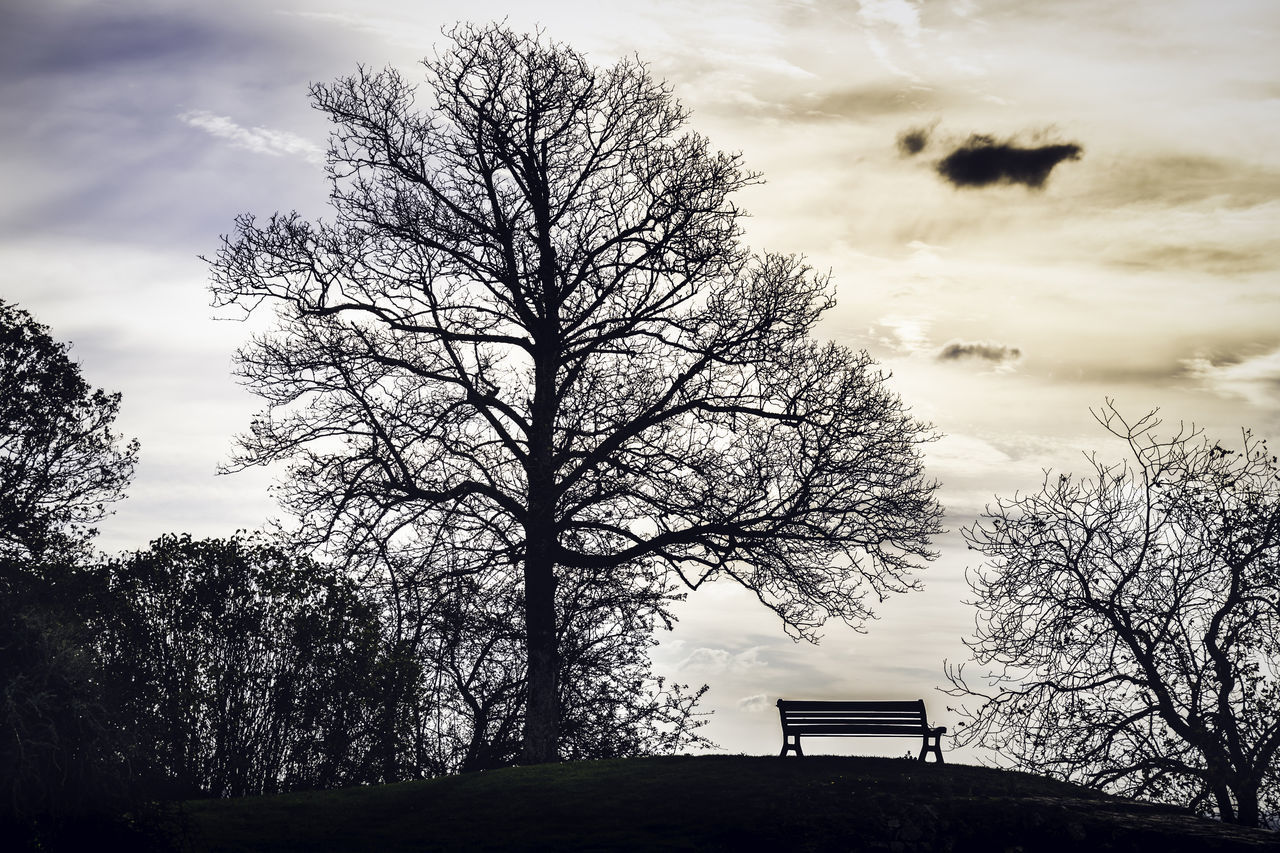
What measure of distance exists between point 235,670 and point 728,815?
385 inches

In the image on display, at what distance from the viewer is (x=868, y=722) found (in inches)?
625

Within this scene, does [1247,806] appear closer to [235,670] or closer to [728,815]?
[728,815]

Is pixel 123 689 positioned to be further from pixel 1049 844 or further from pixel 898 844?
pixel 1049 844

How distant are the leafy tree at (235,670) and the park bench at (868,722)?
339 inches

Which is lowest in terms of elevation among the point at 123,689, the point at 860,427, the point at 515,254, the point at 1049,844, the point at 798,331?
the point at 1049,844

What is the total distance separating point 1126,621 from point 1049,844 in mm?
3815

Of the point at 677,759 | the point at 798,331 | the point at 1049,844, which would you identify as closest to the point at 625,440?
the point at 798,331

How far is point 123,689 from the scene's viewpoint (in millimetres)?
17875

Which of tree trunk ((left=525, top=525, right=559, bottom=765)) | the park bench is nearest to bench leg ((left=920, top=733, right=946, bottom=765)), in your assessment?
the park bench

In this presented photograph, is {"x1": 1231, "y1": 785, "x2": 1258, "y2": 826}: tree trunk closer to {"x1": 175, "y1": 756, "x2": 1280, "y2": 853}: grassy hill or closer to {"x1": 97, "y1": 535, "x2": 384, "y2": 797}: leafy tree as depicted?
{"x1": 175, "y1": 756, "x2": 1280, "y2": 853}: grassy hill

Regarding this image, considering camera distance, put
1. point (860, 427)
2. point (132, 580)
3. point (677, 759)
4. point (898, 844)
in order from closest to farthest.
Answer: point (898, 844)
point (677, 759)
point (132, 580)
point (860, 427)

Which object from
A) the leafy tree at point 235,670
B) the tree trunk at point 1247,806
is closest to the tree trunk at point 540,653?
the leafy tree at point 235,670

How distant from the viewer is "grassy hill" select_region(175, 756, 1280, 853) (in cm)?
1309

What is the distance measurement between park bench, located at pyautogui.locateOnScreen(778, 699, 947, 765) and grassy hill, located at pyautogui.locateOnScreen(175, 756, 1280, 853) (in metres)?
0.48
